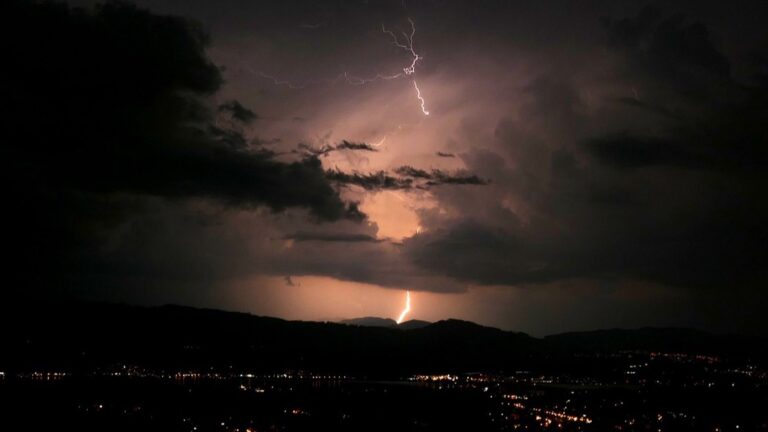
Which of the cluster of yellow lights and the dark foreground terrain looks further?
the cluster of yellow lights

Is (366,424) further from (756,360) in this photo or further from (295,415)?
(756,360)

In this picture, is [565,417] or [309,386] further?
[309,386]

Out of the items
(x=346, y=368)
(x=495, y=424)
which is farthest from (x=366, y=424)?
(x=346, y=368)

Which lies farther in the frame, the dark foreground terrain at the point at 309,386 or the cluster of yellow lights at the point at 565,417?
the cluster of yellow lights at the point at 565,417

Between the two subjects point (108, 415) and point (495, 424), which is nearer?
point (108, 415)

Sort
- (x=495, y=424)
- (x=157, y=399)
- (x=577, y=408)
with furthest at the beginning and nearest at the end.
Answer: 1. (x=577, y=408)
2. (x=157, y=399)
3. (x=495, y=424)

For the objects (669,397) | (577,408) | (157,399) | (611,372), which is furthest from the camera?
(611,372)

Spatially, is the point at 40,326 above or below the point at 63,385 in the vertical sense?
above
